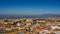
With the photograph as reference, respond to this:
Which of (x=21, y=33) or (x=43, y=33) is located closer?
(x=21, y=33)

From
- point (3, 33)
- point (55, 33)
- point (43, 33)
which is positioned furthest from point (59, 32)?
point (3, 33)

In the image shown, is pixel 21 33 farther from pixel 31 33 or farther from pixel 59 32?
pixel 59 32

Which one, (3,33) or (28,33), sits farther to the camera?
(28,33)

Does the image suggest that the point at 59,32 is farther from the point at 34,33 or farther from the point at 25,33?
the point at 25,33

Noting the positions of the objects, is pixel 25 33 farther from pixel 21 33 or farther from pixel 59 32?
pixel 59 32

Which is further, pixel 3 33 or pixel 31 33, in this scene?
pixel 31 33

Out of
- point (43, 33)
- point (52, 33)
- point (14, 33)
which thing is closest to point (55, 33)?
point (52, 33)

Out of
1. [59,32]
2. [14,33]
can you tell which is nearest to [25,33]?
[14,33]
